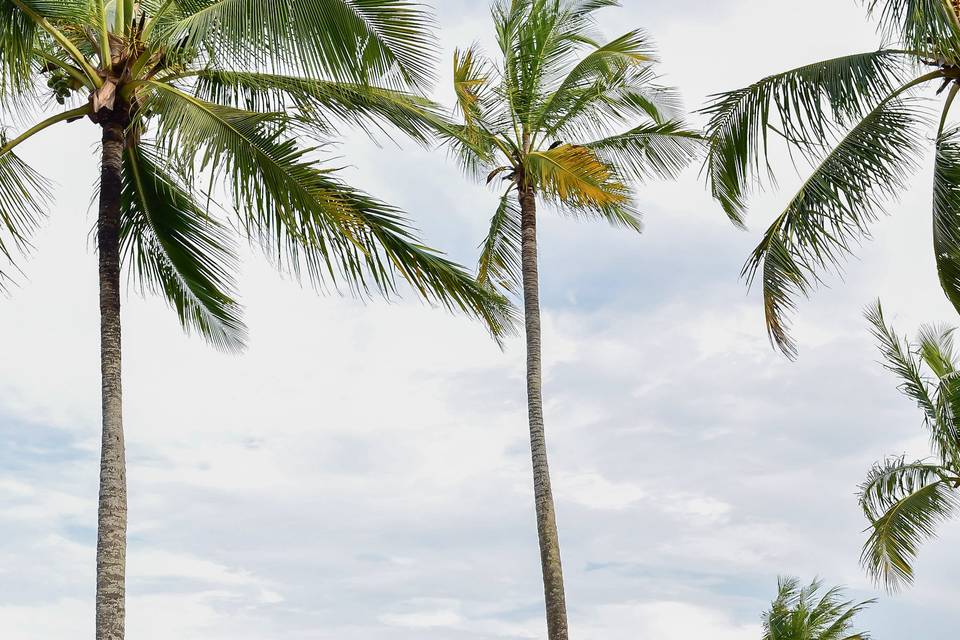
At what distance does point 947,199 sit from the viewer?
38.2 ft

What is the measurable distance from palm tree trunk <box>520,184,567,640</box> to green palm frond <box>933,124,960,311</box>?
18.4ft

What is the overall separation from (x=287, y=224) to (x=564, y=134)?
7684 mm

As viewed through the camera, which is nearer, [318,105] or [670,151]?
[318,105]

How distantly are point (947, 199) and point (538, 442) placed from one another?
19.9ft

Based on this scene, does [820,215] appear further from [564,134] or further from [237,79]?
[237,79]

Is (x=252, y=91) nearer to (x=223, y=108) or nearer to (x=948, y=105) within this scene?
(x=223, y=108)

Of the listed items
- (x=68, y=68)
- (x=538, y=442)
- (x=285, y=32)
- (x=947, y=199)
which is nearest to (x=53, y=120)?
(x=68, y=68)

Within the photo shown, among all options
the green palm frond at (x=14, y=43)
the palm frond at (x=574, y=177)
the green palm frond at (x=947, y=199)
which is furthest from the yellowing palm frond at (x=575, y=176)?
the green palm frond at (x=14, y=43)

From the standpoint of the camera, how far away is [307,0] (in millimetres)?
8820

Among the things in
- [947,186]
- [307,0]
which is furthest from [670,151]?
[307,0]

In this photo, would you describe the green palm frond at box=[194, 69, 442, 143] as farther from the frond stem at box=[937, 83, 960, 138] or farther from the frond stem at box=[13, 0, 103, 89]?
the frond stem at box=[937, 83, 960, 138]

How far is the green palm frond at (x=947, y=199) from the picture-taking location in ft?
38.2

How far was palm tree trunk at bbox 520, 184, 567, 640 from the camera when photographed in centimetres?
1352

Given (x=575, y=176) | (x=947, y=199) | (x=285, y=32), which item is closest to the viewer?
(x=285, y=32)
